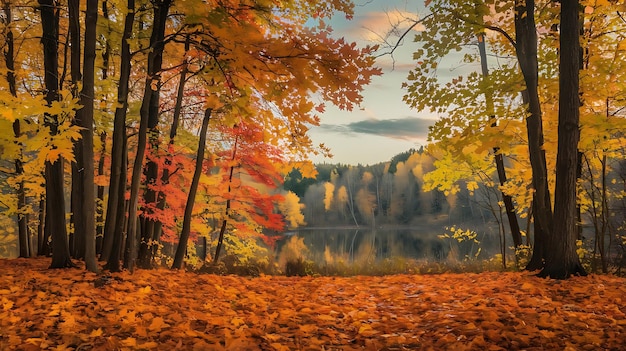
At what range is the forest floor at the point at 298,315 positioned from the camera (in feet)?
10.9

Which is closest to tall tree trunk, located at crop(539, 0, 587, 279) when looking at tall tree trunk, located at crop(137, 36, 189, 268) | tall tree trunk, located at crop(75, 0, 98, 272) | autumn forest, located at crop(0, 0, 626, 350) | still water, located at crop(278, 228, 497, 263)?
autumn forest, located at crop(0, 0, 626, 350)

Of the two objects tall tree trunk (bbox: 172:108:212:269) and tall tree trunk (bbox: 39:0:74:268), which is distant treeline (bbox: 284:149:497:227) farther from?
tall tree trunk (bbox: 39:0:74:268)

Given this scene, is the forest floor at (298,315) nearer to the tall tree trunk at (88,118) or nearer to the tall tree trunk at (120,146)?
the tall tree trunk at (88,118)

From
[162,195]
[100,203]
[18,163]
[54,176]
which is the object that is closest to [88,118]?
[54,176]

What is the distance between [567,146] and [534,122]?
4.65 feet

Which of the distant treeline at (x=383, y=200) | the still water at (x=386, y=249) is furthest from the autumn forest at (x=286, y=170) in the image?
the distant treeline at (x=383, y=200)

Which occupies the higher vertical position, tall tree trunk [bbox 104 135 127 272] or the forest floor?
tall tree trunk [bbox 104 135 127 272]

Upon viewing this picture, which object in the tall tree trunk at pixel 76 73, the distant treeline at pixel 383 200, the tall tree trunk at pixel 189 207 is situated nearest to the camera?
the tall tree trunk at pixel 76 73

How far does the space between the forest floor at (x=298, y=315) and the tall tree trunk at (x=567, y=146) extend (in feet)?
1.22

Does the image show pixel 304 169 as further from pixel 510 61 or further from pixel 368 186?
pixel 368 186

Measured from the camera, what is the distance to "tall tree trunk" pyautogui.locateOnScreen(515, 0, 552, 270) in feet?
24.1

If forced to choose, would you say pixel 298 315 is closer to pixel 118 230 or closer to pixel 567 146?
pixel 118 230

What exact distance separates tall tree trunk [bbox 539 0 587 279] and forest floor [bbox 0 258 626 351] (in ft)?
1.22

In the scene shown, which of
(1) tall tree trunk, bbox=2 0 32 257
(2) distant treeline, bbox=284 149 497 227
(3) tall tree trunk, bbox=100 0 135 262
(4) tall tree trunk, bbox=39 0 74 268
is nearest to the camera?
(3) tall tree trunk, bbox=100 0 135 262
